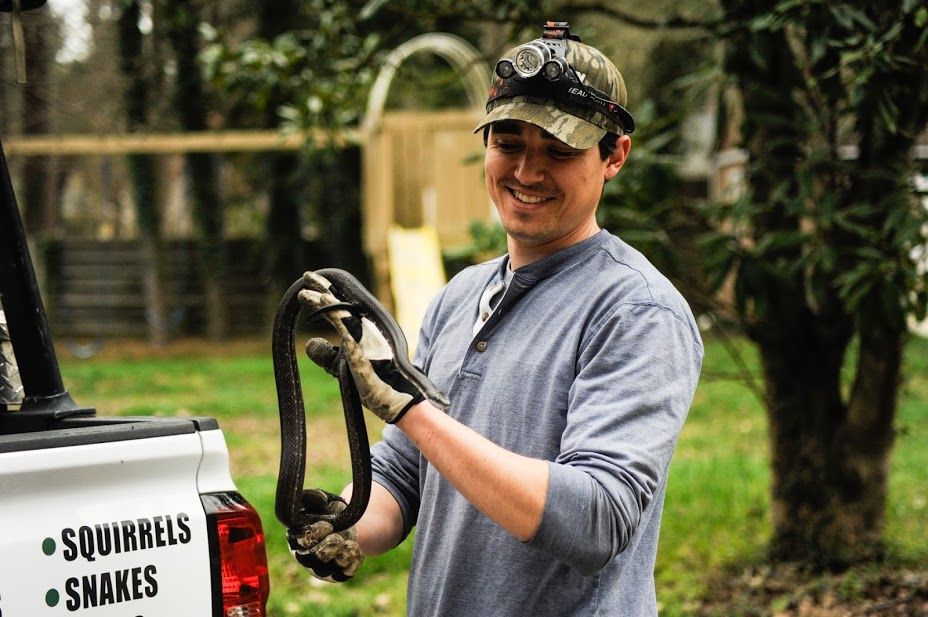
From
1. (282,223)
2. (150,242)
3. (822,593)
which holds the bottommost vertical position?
(282,223)

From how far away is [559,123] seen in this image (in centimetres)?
222

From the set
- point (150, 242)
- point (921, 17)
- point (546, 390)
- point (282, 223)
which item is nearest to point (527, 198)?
point (546, 390)

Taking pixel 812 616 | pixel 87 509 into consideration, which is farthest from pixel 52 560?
pixel 812 616

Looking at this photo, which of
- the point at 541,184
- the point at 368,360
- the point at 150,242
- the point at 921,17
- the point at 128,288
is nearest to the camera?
the point at 368,360

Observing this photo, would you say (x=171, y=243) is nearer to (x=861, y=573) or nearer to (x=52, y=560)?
(x=861, y=573)

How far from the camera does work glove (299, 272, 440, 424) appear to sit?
6.51ft

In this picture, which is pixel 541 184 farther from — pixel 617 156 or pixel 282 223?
pixel 282 223

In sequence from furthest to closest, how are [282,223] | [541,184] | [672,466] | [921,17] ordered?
[282,223], [672,466], [921,17], [541,184]

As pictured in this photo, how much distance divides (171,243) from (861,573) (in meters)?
15.5

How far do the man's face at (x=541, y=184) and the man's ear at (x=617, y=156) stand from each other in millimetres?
15

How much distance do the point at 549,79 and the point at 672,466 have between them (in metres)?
5.90

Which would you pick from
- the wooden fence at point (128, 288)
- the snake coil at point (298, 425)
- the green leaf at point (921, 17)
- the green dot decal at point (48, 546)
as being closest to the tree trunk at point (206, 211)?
the wooden fence at point (128, 288)

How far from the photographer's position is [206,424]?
2398 millimetres

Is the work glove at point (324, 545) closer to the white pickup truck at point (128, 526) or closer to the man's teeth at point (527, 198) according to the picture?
the white pickup truck at point (128, 526)
